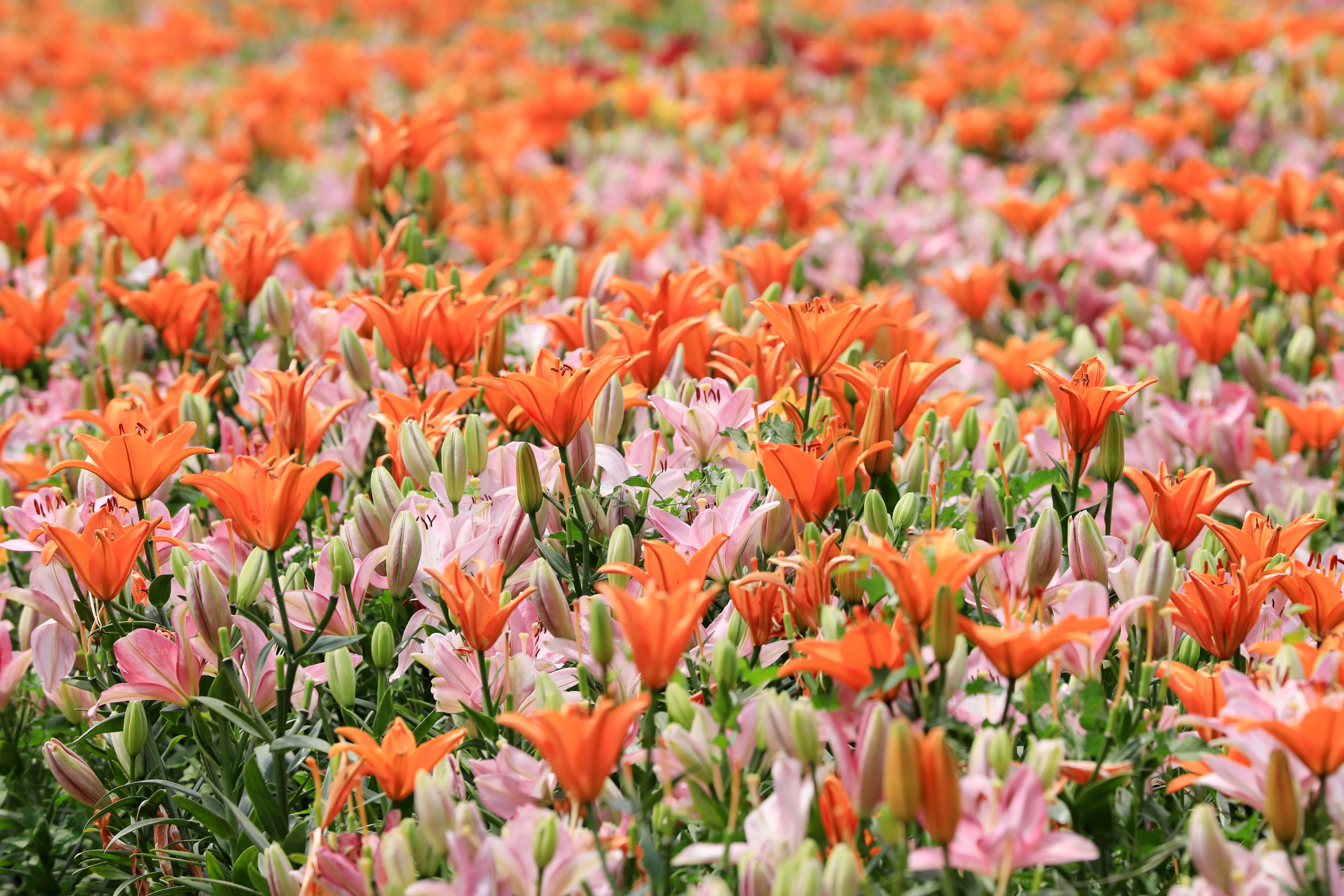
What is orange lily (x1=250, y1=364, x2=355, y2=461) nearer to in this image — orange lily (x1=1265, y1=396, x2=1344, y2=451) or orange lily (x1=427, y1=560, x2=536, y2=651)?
orange lily (x1=427, y1=560, x2=536, y2=651)

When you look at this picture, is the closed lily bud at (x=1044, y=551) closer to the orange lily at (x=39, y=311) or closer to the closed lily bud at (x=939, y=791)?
the closed lily bud at (x=939, y=791)

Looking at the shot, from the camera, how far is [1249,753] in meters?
1.26

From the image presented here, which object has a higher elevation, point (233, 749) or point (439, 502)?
point (439, 502)

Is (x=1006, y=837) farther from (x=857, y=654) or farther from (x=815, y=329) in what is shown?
(x=815, y=329)

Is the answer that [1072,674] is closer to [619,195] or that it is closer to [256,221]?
[256,221]

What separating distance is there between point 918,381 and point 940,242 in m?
2.18

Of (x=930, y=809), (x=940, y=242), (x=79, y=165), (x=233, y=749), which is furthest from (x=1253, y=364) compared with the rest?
(x=79, y=165)

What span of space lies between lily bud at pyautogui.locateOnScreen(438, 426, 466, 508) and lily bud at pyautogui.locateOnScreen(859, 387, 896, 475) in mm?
623

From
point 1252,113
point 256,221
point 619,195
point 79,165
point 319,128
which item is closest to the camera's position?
point 256,221

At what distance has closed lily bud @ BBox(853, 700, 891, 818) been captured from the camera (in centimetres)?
126

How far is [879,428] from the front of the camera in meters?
1.79

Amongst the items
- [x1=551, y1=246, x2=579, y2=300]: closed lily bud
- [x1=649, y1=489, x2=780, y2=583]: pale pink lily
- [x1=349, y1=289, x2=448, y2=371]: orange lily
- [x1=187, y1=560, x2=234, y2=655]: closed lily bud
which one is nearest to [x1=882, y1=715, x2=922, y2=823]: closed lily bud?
[x1=649, y1=489, x2=780, y2=583]: pale pink lily

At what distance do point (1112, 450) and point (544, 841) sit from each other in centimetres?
108

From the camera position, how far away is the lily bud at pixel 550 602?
165 centimetres
